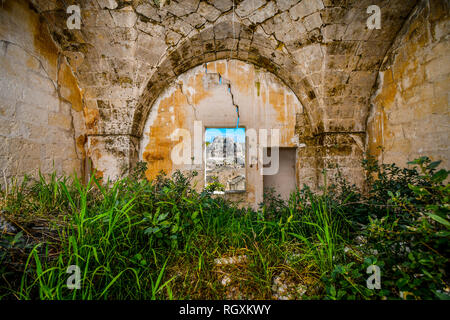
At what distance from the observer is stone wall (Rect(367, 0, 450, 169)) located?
6.74 feet

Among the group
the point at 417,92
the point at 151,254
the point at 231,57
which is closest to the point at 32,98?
the point at 151,254

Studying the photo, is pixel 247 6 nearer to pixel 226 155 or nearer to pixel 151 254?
pixel 226 155

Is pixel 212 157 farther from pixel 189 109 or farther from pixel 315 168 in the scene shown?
pixel 315 168

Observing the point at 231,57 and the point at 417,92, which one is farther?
the point at 231,57

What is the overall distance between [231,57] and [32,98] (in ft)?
9.91

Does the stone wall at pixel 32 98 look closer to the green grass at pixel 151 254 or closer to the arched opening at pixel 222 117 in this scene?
the green grass at pixel 151 254

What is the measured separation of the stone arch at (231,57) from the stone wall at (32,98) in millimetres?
994

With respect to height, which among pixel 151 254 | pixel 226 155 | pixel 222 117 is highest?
pixel 222 117

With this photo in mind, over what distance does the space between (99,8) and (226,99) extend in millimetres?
2163

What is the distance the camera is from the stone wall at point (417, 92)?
205cm

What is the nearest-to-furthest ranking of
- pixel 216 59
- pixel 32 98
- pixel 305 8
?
pixel 32 98 → pixel 305 8 → pixel 216 59

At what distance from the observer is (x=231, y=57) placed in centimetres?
337

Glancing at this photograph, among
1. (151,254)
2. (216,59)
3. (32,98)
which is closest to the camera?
(151,254)

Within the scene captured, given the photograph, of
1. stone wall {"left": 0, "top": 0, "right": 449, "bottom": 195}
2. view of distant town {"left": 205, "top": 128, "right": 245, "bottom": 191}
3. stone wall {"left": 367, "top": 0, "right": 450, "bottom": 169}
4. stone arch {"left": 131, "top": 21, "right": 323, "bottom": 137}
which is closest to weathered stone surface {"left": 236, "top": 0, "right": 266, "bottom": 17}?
stone wall {"left": 0, "top": 0, "right": 449, "bottom": 195}
